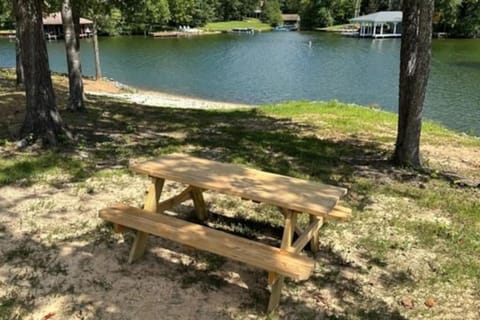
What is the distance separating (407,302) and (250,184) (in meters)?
1.37

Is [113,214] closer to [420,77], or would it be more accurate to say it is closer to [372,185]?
[372,185]

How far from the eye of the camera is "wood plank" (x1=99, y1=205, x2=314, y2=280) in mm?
2852

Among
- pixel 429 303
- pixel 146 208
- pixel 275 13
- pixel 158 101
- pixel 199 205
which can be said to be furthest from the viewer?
pixel 275 13

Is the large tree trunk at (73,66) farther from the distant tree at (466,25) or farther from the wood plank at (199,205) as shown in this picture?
the distant tree at (466,25)

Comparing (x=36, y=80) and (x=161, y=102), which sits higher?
(x=36, y=80)

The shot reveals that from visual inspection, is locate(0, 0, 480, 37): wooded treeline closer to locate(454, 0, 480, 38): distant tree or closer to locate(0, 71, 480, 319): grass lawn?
locate(454, 0, 480, 38): distant tree

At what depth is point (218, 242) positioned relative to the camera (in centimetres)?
309

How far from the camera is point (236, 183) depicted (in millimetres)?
3369

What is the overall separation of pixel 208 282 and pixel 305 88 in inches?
940

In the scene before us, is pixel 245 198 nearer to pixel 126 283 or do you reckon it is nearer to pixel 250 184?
pixel 250 184

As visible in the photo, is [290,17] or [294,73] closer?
[294,73]

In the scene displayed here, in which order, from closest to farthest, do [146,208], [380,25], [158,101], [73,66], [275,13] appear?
[146,208]
[73,66]
[158,101]
[380,25]
[275,13]

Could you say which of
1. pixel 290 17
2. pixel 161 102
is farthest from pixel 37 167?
pixel 290 17

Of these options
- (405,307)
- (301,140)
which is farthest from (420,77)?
(405,307)
